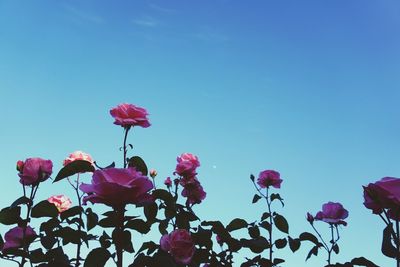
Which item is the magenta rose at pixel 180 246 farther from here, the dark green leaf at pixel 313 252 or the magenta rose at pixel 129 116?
the dark green leaf at pixel 313 252

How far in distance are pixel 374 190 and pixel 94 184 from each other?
1.00 m

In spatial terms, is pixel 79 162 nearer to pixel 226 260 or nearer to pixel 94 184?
pixel 94 184

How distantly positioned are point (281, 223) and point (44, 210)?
1.89 meters

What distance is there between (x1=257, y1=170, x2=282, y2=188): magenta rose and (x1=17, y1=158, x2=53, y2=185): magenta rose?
200cm

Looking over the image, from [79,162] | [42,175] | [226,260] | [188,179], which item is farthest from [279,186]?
[79,162]

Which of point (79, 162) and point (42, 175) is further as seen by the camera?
point (42, 175)

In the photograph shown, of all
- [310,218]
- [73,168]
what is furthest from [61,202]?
[310,218]

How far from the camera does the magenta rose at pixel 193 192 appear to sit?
3320 mm

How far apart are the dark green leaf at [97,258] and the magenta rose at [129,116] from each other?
2.59 ft

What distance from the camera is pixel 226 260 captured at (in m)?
2.85

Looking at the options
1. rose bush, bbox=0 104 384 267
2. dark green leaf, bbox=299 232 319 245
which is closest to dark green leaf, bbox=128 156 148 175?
rose bush, bbox=0 104 384 267

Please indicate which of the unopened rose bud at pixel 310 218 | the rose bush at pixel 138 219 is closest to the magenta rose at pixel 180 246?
the rose bush at pixel 138 219

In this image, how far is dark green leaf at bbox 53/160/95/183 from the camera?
6.19ft

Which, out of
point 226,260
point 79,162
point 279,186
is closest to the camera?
point 79,162
